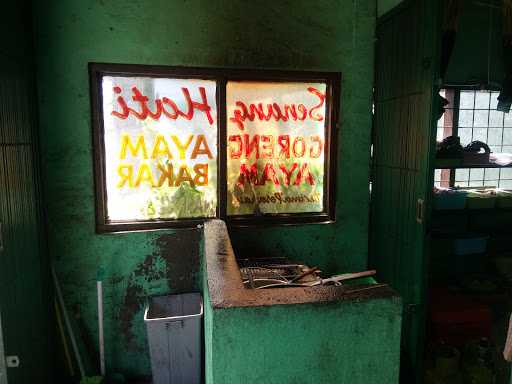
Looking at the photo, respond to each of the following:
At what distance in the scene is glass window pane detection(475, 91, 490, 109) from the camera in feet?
16.1

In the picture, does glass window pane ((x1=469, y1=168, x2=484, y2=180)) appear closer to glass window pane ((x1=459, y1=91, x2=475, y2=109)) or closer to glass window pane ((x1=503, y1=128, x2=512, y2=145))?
glass window pane ((x1=503, y1=128, x2=512, y2=145))

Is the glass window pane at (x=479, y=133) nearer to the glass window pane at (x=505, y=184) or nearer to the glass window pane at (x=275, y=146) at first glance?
the glass window pane at (x=505, y=184)

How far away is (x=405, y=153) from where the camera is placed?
12.0 ft

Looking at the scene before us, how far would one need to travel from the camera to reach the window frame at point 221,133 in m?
3.67

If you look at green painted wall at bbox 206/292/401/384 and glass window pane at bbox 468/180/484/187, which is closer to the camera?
green painted wall at bbox 206/292/401/384

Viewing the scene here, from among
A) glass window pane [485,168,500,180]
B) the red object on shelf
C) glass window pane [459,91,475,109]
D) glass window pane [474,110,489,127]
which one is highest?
glass window pane [459,91,475,109]

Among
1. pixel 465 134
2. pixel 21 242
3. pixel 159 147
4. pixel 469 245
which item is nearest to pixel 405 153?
pixel 469 245

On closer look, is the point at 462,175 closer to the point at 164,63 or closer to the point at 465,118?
the point at 465,118

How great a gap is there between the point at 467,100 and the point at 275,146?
2640 mm

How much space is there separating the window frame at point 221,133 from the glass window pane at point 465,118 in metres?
1.86

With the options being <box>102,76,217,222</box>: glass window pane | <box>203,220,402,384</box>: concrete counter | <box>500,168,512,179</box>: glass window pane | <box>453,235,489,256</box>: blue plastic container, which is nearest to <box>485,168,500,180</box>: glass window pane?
<box>500,168,512,179</box>: glass window pane

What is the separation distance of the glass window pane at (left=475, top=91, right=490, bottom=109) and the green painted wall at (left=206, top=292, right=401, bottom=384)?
4.11m

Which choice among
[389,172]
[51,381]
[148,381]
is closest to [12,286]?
[51,381]

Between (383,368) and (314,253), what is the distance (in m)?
2.42
